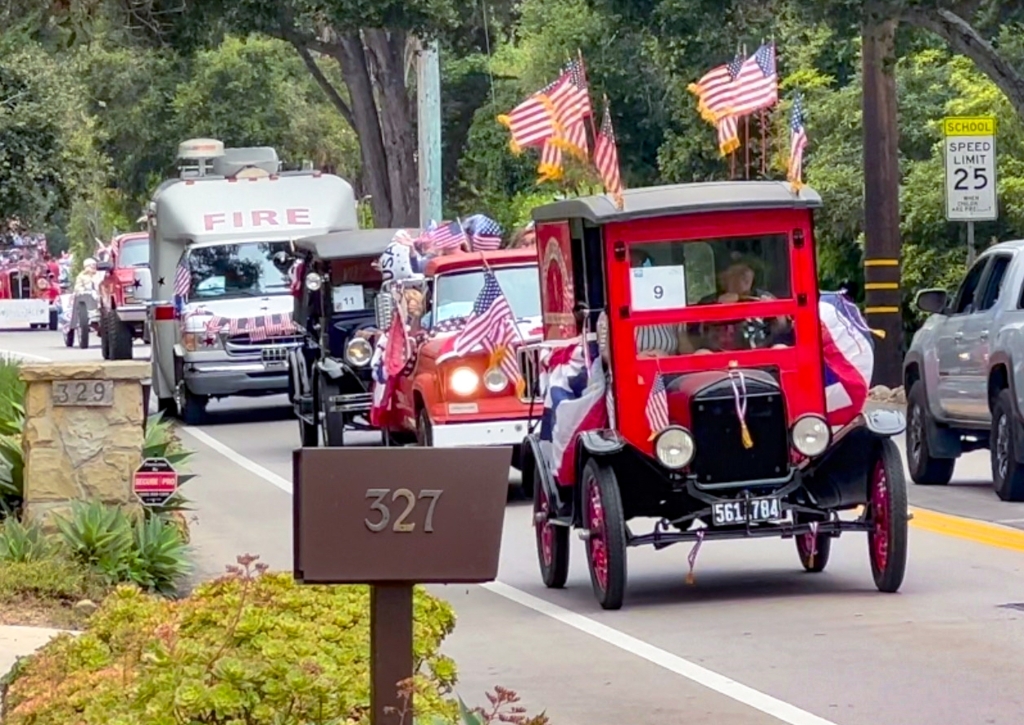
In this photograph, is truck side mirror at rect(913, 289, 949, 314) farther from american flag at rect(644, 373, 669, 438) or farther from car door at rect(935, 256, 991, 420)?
american flag at rect(644, 373, 669, 438)

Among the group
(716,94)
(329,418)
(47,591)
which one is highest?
(716,94)

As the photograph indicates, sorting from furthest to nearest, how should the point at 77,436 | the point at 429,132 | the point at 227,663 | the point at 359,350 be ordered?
1. the point at 429,132
2. the point at 359,350
3. the point at 77,436
4. the point at 227,663

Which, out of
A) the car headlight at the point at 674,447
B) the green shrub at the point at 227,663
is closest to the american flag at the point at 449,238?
the car headlight at the point at 674,447

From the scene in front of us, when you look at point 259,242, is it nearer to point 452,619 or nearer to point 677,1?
point 677,1

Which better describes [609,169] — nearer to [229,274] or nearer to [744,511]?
[744,511]

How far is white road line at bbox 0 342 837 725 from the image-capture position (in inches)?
344

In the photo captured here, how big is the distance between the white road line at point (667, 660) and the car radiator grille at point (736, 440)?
3.53ft

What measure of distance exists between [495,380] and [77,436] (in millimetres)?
5009

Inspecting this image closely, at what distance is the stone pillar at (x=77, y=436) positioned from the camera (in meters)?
12.8

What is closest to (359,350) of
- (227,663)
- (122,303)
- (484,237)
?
(484,237)

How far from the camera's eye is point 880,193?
25375 millimetres

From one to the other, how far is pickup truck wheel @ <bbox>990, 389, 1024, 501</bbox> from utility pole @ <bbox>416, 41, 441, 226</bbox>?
16.8 meters

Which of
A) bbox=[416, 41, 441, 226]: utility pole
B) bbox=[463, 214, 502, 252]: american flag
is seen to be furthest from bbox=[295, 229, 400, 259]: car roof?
bbox=[416, 41, 441, 226]: utility pole

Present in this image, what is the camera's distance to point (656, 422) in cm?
1158
